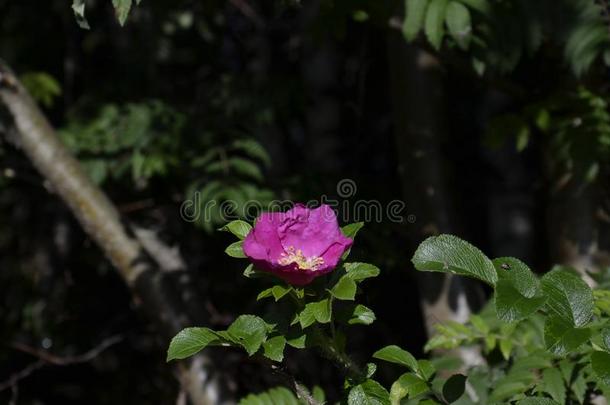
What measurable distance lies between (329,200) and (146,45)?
3.87 feet

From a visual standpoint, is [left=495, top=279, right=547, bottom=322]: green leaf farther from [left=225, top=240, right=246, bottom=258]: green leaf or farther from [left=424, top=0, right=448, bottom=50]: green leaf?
[left=424, top=0, right=448, bottom=50]: green leaf

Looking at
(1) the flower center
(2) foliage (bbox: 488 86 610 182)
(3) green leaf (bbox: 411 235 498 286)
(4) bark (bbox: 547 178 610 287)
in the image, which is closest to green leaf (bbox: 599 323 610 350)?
(3) green leaf (bbox: 411 235 498 286)

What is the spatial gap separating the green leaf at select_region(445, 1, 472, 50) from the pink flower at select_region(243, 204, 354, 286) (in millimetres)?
682

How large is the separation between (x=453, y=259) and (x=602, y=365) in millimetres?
209

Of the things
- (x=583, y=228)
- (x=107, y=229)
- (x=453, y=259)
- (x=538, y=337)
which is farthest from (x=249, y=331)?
(x=583, y=228)

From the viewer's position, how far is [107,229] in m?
2.08

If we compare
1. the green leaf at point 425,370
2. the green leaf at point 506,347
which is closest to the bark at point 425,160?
the green leaf at point 506,347

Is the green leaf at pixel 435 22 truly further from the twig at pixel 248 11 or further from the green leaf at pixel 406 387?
the twig at pixel 248 11

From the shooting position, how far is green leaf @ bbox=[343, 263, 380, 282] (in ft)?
3.16

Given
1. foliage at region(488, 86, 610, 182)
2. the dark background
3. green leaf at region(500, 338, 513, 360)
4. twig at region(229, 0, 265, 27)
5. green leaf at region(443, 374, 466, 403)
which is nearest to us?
green leaf at region(443, 374, 466, 403)

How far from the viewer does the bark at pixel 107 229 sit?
2.04 m

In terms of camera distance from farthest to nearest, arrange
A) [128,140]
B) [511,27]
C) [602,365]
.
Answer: [128,140], [511,27], [602,365]

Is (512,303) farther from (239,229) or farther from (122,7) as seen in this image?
(122,7)

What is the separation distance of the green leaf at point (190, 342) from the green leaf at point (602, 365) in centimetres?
45
